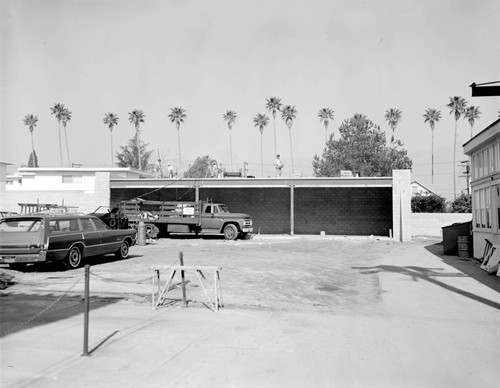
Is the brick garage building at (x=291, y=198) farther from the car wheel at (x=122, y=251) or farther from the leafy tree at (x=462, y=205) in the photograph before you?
the leafy tree at (x=462, y=205)

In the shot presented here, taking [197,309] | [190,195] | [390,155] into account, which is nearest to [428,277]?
[197,309]

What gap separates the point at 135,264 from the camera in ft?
49.9

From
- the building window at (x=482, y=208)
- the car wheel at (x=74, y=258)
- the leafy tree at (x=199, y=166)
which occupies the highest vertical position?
the leafy tree at (x=199, y=166)

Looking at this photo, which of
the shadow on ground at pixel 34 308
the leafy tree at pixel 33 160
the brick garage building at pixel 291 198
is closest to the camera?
the shadow on ground at pixel 34 308

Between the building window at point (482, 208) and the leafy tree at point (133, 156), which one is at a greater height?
the leafy tree at point (133, 156)

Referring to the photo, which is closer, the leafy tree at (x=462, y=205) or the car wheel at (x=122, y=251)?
the car wheel at (x=122, y=251)

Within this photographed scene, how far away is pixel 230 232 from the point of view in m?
28.5

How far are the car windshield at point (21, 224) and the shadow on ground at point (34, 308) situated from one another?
307cm

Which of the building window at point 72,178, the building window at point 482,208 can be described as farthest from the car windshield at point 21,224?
the building window at point 72,178

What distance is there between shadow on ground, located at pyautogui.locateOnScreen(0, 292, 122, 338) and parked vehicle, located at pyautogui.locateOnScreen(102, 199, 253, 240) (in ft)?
60.7

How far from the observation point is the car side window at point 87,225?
47.0ft

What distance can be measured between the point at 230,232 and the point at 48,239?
1643 centimetres

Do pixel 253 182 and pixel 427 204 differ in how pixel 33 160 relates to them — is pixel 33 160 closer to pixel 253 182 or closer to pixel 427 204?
pixel 253 182

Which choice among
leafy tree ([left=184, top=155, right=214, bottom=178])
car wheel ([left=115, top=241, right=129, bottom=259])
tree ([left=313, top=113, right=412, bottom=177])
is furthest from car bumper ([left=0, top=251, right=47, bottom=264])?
leafy tree ([left=184, top=155, right=214, bottom=178])
